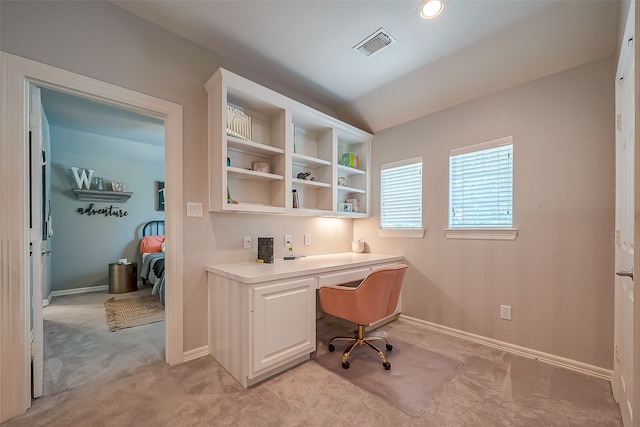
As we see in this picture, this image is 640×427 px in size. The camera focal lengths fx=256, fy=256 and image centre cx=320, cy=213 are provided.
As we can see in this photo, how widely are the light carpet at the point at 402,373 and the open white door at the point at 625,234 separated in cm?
92

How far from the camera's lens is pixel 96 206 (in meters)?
4.64

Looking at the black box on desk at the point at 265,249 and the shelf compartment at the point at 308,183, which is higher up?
the shelf compartment at the point at 308,183

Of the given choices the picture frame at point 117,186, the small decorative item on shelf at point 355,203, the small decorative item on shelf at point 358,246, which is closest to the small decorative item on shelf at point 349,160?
the small decorative item on shelf at point 355,203

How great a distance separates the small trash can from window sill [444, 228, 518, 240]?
5.08 meters

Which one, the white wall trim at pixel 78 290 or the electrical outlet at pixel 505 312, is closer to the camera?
the electrical outlet at pixel 505 312

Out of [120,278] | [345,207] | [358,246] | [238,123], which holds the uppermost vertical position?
[238,123]

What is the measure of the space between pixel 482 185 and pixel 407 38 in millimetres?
1547

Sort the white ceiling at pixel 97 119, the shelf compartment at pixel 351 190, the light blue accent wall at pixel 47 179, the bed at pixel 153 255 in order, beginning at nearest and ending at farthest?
1. the shelf compartment at pixel 351 190
2. the white ceiling at pixel 97 119
3. the light blue accent wall at pixel 47 179
4. the bed at pixel 153 255

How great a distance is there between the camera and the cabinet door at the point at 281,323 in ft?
5.89

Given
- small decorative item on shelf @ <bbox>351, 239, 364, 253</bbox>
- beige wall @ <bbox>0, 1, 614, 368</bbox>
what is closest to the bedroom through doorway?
beige wall @ <bbox>0, 1, 614, 368</bbox>

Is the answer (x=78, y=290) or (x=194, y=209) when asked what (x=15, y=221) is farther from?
(x=78, y=290)

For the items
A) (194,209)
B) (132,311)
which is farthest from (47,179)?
(194,209)

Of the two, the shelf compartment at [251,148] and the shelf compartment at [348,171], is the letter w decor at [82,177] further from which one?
the shelf compartment at [348,171]

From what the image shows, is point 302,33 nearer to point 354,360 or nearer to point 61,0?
point 61,0
